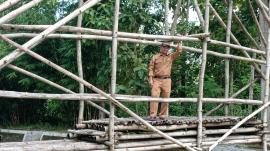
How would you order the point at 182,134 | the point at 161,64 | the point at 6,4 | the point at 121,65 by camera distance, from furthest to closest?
1. the point at 121,65
2. the point at 161,64
3. the point at 182,134
4. the point at 6,4

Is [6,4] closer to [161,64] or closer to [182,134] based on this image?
[161,64]

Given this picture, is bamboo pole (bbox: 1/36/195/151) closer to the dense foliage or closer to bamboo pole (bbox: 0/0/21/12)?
bamboo pole (bbox: 0/0/21/12)

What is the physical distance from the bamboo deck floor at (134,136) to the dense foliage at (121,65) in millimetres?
4105

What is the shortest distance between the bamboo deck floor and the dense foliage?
4.11 m

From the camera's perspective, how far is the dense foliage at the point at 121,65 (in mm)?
11844

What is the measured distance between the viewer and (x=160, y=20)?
13812mm

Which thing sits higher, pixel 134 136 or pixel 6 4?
pixel 6 4

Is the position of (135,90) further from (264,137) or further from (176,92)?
(264,137)

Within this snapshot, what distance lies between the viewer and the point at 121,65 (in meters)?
11.9

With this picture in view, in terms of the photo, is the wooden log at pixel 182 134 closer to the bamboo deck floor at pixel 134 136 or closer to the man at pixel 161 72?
the bamboo deck floor at pixel 134 136

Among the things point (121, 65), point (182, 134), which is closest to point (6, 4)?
point (182, 134)

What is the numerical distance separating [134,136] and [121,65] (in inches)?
213

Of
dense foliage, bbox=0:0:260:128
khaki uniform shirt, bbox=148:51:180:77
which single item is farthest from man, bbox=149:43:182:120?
dense foliage, bbox=0:0:260:128

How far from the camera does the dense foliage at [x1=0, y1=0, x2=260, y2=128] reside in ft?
38.9
